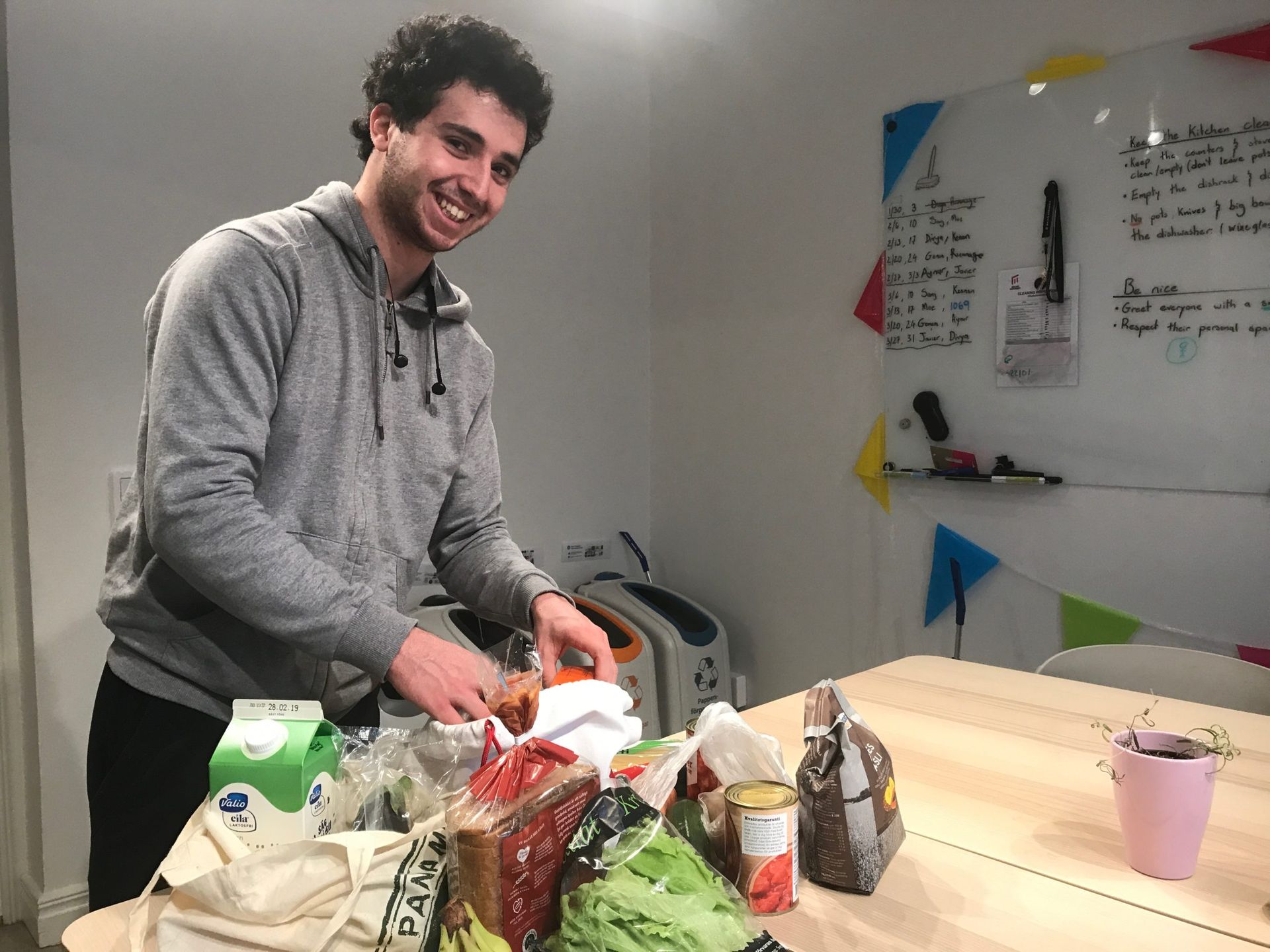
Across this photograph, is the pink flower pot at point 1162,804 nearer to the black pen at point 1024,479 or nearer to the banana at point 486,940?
the banana at point 486,940

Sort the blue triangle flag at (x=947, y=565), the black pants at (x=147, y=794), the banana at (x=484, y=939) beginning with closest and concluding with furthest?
the banana at (x=484, y=939) < the black pants at (x=147, y=794) < the blue triangle flag at (x=947, y=565)

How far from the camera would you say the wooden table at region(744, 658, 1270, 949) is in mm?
880

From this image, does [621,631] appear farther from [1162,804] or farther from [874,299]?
[1162,804]

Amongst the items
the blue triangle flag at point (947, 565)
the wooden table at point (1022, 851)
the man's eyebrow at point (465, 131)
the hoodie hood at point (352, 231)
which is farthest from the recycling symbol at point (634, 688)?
the man's eyebrow at point (465, 131)

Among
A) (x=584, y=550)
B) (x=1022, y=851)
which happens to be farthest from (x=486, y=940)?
(x=584, y=550)

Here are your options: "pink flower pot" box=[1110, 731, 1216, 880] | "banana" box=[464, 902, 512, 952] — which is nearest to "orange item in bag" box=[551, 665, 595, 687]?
"banana" box=[464, 902, 512, 952]

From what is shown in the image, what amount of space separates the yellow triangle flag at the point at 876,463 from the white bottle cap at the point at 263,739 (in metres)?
2.16

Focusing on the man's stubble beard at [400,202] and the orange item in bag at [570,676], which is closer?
the orange item in bag at [570,676]

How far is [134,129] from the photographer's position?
2.23 m

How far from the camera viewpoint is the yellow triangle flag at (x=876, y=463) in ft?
8.86

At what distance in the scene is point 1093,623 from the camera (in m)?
2.27

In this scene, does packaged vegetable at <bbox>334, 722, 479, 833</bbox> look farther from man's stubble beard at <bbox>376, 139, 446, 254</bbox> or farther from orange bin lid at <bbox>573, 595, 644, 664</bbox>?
orange bin lid at <bbox>573, 595, 644, 664</bbox>

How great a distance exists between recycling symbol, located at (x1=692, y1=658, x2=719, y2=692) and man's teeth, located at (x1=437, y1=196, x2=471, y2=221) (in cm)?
187

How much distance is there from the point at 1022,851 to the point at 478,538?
0.90 metres
